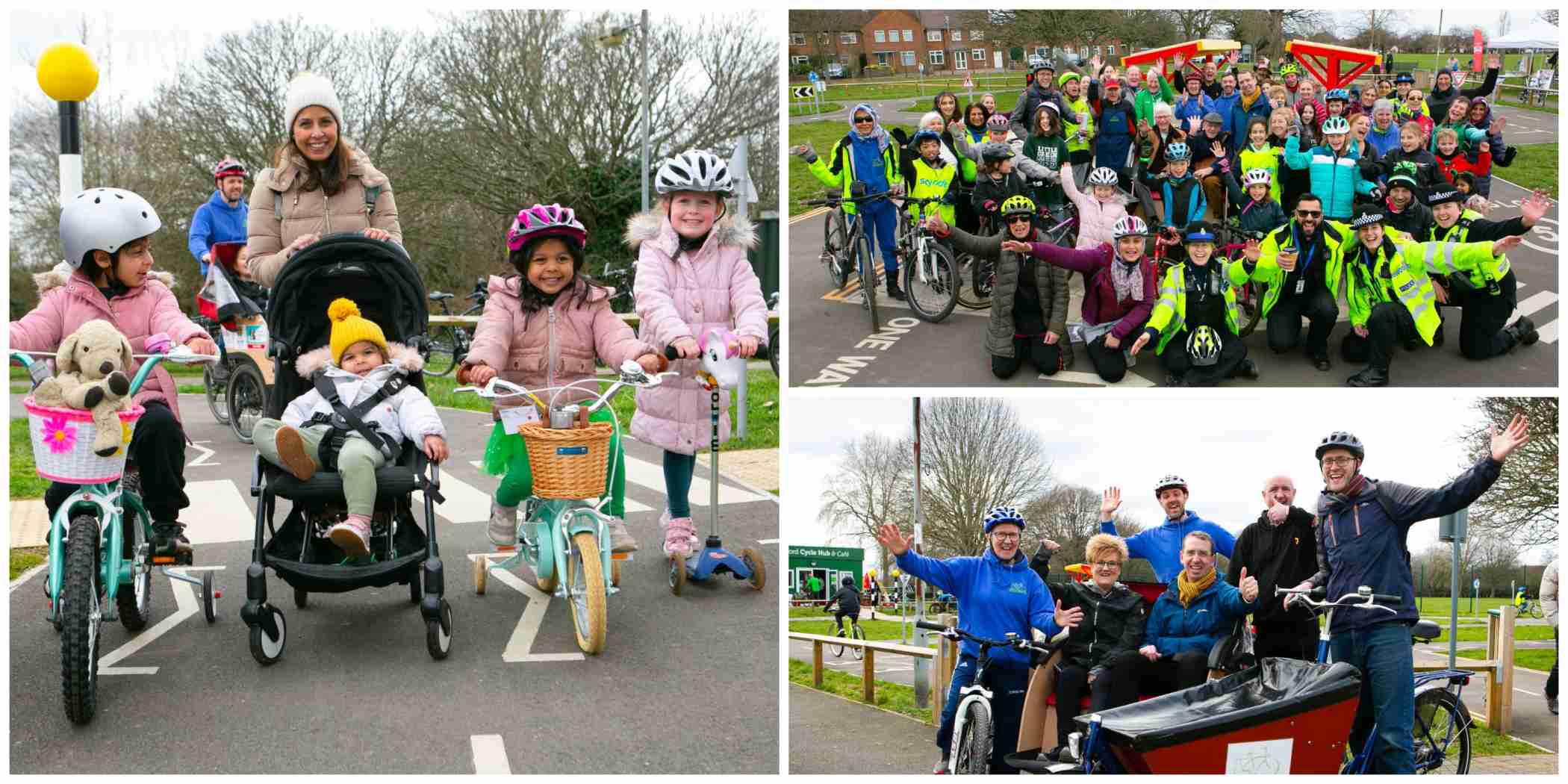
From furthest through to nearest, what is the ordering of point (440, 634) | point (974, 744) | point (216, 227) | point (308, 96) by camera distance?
point (216, 227) → point (308, 96) → point (440, 634) → point (974, 744)

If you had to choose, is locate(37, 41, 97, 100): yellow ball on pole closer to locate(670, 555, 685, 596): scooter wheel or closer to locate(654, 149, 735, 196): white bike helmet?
locate(654, 149, 735, 196): white bike helmet

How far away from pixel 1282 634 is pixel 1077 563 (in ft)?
3.16

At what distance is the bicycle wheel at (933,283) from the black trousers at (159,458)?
5.79 m

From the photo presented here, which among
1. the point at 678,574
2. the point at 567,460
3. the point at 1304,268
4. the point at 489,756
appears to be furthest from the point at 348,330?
the point at 1304,268

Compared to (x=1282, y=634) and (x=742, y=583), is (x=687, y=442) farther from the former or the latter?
(x=1282, y=634)

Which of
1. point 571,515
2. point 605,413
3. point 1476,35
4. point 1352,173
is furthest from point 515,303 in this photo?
point 1476,35

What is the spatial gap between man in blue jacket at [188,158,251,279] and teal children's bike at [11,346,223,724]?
5.04 m

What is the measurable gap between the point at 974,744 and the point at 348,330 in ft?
11.1

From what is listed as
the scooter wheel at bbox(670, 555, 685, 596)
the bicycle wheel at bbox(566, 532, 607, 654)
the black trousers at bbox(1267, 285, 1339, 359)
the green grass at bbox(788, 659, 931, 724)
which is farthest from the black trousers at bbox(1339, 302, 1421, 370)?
the bicycle wheel at bbox(566, 532, 607, 654)

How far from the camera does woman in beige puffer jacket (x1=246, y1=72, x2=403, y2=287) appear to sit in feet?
22.0

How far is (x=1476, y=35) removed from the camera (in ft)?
48.3

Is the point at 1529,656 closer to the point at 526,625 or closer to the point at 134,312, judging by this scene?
the point at 526,625

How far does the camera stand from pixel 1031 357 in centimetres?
920

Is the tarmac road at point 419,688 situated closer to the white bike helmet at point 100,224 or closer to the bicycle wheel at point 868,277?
the white bike helmet at point 100,224
